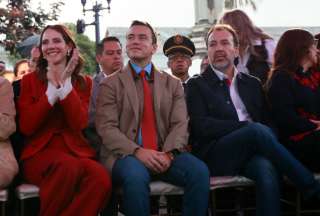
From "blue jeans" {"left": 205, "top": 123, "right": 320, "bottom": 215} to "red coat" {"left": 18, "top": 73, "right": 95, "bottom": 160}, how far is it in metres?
1.13

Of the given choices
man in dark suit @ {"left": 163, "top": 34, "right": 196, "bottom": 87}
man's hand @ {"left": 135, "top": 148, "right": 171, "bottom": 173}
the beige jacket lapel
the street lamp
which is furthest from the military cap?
the street lamp

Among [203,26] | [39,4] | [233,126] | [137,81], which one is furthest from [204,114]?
[203,26]

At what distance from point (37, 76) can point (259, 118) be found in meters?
2.10

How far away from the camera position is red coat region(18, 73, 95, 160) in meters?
4.43

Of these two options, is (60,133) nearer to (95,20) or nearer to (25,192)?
(25,192)

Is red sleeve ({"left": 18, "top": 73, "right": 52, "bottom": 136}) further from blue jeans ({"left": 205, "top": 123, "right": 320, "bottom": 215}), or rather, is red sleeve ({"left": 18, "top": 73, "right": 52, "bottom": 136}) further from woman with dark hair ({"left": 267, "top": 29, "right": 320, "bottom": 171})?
woman with dark hair ({"left": 267, "top": 29, "right": 320, "bottom": 171})

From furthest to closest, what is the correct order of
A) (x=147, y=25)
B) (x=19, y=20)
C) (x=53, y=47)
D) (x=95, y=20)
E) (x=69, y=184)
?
1. (x=95, y=20)
2. (x=19, y=20)
3. (x=147, y=25)
4. (x=53, y=47)
5. (x=69, y=184)

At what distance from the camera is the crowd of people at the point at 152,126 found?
4297mm

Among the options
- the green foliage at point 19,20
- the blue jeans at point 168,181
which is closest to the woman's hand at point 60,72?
the blue jeans at point 168,181

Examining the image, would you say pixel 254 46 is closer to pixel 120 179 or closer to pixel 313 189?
pixel 313 189

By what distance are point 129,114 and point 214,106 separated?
0.81 meters

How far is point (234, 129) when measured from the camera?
15.8 feet

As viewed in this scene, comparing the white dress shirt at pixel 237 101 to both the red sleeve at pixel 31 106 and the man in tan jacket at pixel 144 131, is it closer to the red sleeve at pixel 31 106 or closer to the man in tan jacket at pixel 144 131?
the man in tan jacket at pixel 144 131

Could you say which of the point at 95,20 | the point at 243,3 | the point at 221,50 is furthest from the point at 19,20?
the point at 221,50
